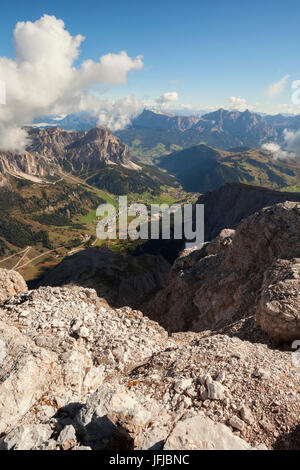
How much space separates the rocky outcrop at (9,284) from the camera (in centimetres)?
3181

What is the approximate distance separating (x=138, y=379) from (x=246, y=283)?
26.0m

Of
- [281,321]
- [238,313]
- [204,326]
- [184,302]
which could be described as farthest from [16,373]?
[184,302]

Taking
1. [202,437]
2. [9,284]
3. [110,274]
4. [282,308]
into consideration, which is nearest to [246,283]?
[282,308]

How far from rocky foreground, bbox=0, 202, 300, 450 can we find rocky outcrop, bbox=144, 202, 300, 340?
21cm

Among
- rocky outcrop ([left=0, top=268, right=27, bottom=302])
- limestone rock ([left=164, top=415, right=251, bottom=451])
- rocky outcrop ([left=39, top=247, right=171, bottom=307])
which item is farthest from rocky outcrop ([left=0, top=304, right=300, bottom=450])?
rocky outcrop ([left=39, top=247, right=171, bottom=307])

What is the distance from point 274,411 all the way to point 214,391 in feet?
8.88

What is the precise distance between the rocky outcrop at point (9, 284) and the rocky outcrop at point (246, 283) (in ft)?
85.6

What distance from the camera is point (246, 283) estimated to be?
3647 centimetres

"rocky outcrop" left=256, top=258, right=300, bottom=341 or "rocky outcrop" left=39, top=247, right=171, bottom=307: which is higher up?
"rocky outcrop" left=256, top=258, right=300, bottom=341

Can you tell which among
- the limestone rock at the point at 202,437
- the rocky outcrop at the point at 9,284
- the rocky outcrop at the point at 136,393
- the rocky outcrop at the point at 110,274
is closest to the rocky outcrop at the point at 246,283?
the rocky outcrop at the point at 136,393

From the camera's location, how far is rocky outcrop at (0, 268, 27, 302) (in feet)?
104

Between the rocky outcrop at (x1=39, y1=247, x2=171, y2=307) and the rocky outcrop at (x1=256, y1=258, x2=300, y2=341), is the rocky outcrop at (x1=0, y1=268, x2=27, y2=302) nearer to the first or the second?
the rocky outcrop at (x1=256, y1=258, x2=300, y2=341)
